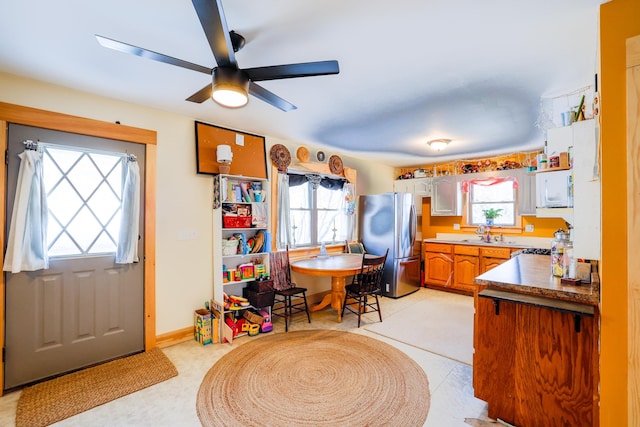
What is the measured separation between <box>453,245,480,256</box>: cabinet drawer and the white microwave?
2.67 metres

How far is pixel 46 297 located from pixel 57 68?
1777mm

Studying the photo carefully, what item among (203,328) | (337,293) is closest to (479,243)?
(337,293)

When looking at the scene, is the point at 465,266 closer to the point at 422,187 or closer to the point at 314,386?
the point at 422,187

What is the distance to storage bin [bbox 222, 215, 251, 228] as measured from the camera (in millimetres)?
3141

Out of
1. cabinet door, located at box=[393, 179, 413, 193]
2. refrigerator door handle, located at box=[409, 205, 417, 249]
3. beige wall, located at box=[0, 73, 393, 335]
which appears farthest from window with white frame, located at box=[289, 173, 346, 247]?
cabinet door, located at box=[393, 179, 413, 193]

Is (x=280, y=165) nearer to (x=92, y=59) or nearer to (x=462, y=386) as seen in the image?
(x=92, y=59)

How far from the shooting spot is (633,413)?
4.24 feet

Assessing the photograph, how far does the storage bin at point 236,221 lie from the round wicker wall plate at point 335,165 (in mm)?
1774

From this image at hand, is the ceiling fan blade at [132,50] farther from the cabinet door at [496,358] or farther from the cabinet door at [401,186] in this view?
the cabinet door at [401,186]

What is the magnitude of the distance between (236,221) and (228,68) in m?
1.90

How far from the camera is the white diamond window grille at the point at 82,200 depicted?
94.8 inches

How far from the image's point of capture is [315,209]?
4.52m

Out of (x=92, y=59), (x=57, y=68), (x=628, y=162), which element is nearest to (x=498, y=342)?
(x=628, y=162)

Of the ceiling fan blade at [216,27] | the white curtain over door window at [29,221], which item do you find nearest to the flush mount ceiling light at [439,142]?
the ceiling fan blade at [216,27]
